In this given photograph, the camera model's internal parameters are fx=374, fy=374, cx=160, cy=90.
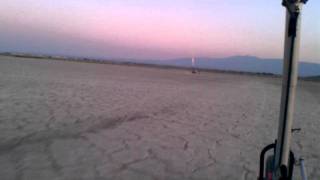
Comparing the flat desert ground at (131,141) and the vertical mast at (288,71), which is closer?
the vertical mast at (288,71)

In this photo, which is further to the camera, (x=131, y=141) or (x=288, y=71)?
(x=131, y=141)

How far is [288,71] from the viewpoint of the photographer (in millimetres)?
2713

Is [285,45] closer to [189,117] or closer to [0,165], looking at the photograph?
[0,165]

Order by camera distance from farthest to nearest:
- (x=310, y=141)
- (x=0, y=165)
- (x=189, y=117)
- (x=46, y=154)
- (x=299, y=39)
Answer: (x=189, y=117), (x=310, y=141), (x=46, y=154), (x=0, y=165), (x=299, y=39)

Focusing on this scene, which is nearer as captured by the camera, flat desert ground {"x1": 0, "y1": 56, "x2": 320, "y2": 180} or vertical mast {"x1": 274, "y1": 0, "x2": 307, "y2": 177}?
vertical mast {"x1": 274, "y1": 0, "x2": 307, "y2": 177}

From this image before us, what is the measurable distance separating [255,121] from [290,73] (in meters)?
7.59

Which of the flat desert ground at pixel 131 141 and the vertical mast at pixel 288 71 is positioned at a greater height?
the vertical mast at pixel 288 71

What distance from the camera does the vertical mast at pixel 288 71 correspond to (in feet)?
8.70

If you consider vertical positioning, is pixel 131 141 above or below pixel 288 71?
below

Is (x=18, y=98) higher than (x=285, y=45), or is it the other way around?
(x=285, y=45)

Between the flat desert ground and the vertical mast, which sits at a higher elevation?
the vertical mast

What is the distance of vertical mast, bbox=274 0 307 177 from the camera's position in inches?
104

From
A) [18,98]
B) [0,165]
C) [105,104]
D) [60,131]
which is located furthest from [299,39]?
[18,98]

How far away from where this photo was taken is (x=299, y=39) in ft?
8.87
